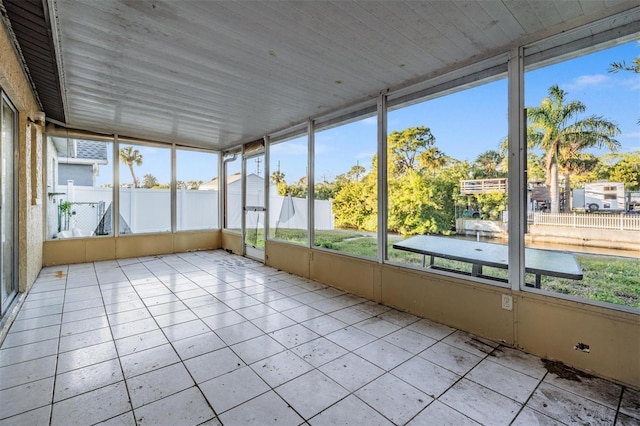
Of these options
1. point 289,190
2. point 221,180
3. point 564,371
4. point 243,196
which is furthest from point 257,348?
point 221,180

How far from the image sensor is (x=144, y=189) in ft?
20.2

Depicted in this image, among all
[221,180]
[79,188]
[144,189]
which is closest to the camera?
[79,188]

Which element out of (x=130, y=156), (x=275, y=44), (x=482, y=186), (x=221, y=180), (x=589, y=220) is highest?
(x=275, y=44)

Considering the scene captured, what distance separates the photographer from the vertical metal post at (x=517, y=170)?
2.43 metres

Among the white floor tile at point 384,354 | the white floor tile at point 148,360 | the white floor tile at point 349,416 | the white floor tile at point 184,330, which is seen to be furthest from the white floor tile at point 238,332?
the white floor tile at point 349,416

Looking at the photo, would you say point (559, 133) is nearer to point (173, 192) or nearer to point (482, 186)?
point (482, 186)

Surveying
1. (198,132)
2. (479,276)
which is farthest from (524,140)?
(198,132)

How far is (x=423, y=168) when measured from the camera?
3240 mm

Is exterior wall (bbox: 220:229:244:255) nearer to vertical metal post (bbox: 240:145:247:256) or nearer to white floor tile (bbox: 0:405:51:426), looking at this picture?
vertical metal post (bbox: 240:145:247:256)

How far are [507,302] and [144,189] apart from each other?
21.6 ft

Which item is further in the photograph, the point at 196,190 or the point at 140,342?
the point at 196,190

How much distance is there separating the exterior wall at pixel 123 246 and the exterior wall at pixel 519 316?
4.40 meters

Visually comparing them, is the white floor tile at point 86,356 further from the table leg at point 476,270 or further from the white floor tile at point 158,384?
the table leg at point 476,270

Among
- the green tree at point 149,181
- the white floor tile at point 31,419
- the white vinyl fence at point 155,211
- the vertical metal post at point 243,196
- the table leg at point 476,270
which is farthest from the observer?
the vertical metal post at point 243,196
